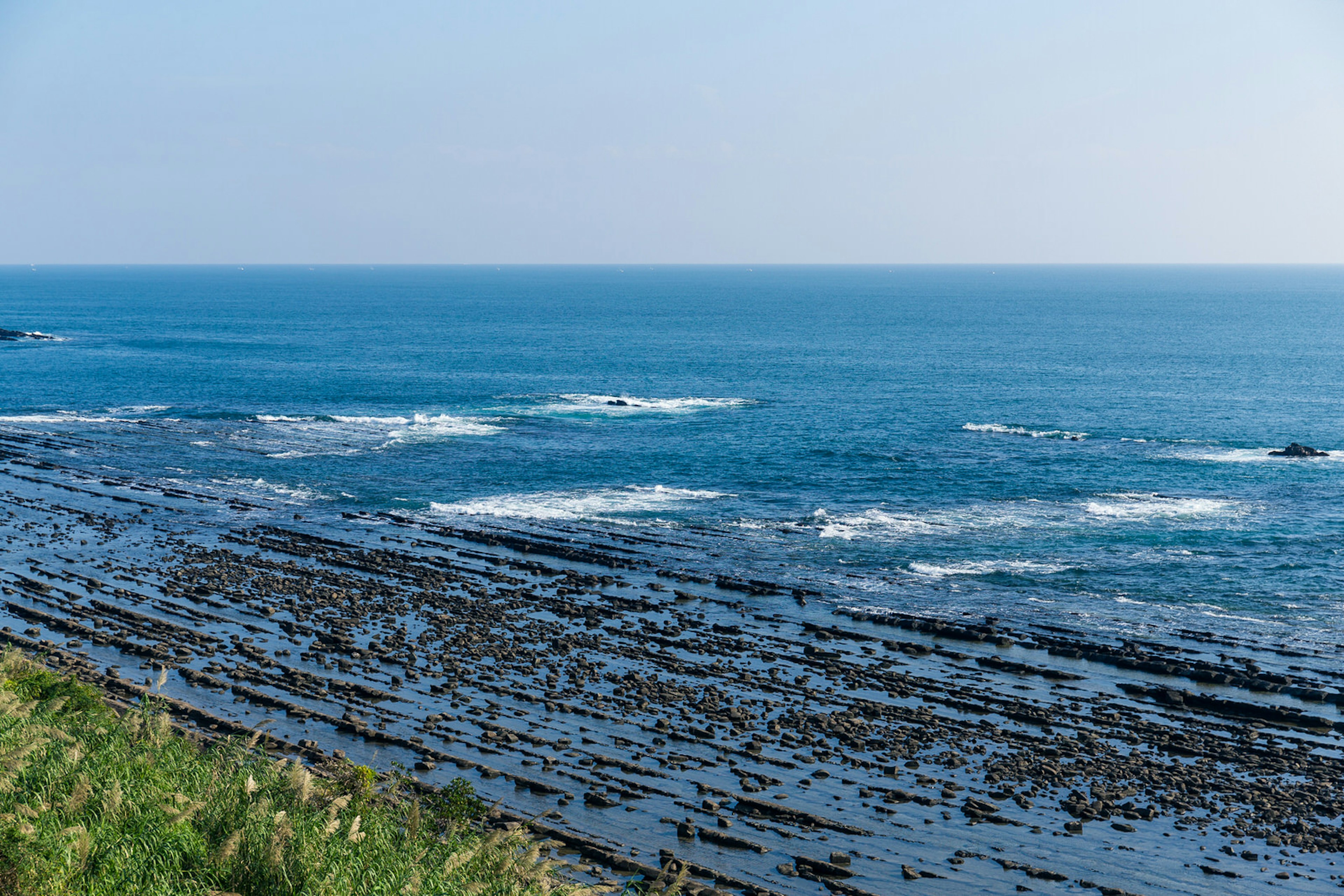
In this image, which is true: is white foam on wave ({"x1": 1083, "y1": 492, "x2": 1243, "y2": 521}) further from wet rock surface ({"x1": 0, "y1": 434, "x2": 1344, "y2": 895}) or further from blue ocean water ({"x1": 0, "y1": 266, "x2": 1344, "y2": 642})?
wet rock surface ({"x1": 0, "y1": 434, "x2": 1344, "y2": 895})

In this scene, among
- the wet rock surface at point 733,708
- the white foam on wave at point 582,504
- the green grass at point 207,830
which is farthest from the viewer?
the white foam on wave at point 582,504

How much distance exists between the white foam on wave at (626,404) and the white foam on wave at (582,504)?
3524 cm

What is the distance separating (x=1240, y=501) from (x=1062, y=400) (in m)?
50.3

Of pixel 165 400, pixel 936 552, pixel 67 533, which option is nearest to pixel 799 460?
pixel 936 552

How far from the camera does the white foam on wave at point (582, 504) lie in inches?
2972

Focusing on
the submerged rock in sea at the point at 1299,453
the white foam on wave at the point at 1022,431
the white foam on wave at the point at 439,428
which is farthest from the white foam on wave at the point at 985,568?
the white foam on wave at the point at 439,428

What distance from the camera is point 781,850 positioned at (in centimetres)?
3369

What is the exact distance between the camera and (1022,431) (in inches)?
4112

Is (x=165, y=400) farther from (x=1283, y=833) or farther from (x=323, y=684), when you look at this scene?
(x=1283, y=833)

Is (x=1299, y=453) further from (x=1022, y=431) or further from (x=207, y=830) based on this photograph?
(x=207, y=830)

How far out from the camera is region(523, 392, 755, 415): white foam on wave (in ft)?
389

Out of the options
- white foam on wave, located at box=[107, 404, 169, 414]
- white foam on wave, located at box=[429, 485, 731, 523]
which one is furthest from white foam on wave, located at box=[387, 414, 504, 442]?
white foam on wave, located at box=[107, 404, 169, 414]

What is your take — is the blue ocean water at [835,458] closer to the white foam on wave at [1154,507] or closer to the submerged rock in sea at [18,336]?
the white foam on wave at [1154,507]

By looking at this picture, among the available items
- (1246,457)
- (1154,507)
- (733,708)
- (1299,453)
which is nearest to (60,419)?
(733,708)
